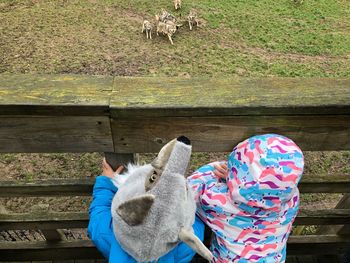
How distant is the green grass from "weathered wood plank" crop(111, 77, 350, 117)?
183 inches

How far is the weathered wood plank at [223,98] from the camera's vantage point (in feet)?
4.23

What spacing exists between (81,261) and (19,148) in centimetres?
151

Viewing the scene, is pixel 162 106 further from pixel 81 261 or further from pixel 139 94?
pixel 81 261

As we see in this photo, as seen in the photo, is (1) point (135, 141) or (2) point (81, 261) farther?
(2) point (81, 261)

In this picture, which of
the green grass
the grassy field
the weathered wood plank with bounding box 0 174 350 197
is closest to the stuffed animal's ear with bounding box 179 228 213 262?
the weathered wood plank with bounding box 0 174 350 197

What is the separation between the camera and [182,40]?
23.6ft

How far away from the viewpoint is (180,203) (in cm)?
121

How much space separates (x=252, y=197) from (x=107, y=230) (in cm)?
54

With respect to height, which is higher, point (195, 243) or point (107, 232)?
point (195, 243)

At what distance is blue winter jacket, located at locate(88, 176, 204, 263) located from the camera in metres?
1.36

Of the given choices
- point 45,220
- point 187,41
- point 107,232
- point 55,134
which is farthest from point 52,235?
point 187,41

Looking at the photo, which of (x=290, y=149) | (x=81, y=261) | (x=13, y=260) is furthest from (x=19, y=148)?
(x=81, y=261)

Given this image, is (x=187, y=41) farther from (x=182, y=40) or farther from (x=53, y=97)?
(x=53, y=97)

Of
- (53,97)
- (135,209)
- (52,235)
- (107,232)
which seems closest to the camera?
(135,209)
